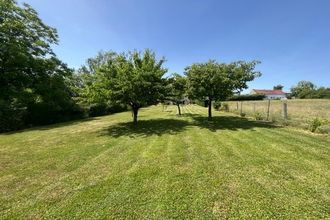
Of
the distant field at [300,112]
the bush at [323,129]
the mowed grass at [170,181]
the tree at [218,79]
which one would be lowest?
the mowed grass at [170,181]

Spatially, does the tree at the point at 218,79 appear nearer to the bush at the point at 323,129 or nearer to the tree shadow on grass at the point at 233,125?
the tree shadow on grass at the point at 233,125

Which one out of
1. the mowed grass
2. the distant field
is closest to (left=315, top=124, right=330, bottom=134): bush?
the distant field

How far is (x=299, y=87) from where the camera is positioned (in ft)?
345

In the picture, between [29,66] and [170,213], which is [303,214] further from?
[29,66]

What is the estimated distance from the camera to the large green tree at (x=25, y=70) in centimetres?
1427

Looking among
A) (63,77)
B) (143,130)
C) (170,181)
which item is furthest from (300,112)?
(63,77)

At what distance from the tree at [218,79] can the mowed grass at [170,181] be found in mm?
5694

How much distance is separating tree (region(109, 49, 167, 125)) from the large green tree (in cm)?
643

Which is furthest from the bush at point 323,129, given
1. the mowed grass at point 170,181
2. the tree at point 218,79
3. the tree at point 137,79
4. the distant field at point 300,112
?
the tree at point 137,79

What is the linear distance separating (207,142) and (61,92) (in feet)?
45.3

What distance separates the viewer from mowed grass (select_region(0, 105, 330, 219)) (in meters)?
3.64

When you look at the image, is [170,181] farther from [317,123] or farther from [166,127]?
[317,123]

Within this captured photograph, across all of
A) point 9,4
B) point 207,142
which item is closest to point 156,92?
point 207,142

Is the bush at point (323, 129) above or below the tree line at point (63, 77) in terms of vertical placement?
below
